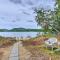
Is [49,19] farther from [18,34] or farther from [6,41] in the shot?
[6,41]

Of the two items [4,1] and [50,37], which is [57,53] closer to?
[50,37]

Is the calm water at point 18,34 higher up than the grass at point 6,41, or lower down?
higher up

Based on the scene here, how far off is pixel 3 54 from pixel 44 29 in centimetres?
59

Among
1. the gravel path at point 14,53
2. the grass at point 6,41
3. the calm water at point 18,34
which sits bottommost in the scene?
the gravel path at point 14,53

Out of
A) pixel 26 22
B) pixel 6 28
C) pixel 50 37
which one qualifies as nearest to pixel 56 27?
pixel 50 37

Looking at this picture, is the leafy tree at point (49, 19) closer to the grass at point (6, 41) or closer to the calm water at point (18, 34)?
the calm water at point (18, 34)

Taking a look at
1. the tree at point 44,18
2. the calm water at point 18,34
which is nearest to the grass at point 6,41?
the calm water at point 18,34

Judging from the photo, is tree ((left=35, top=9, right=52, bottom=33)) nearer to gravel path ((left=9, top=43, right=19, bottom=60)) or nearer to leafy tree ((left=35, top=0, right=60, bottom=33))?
leafy tree ((left=35, top=0, right=60, bottom=33))

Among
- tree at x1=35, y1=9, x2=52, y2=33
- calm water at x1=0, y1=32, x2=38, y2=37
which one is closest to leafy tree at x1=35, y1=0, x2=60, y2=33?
tree at x1=35, y1=9, x2=52, y2=33

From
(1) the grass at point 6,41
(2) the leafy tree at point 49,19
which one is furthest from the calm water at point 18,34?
(2) the leafy tree at point 49,19

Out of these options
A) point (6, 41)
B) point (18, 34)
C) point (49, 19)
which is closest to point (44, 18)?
point (49, 19)

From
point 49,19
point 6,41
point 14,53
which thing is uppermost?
point 49,19

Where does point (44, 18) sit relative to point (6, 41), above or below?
above

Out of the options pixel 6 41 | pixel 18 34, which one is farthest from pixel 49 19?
pixel 6 41
